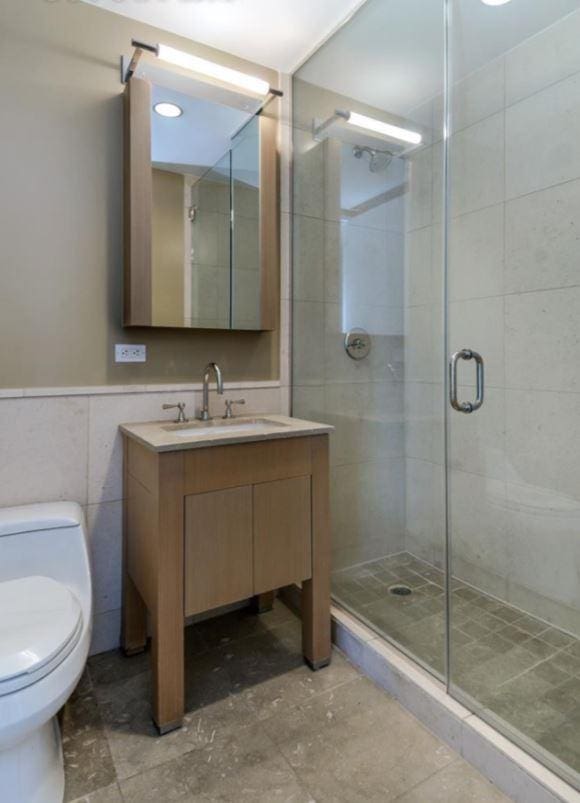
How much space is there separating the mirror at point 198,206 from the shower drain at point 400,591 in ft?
4.22

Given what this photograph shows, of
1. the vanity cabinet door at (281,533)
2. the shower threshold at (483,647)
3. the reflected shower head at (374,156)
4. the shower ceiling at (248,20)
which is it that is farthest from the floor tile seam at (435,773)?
the shower ceiling at (248,20)

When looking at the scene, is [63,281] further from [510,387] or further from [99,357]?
[510,387]

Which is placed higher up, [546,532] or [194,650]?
[546,532]

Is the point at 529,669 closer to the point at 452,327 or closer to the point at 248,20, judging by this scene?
the point at 452,327

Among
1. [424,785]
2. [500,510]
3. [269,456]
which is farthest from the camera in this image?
[500,510]

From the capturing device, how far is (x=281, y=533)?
1647mm

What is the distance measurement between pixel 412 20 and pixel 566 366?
4.95 feet

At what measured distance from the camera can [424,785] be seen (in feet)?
4.08

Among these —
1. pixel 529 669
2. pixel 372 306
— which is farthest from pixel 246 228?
pixel 529 669

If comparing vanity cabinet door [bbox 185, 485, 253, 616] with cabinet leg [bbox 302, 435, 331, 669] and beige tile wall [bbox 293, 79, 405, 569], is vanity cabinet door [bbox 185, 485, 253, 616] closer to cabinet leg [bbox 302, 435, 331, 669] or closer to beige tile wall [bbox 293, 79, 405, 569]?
cabinet leg [bbox 302, 435, 331, 669]

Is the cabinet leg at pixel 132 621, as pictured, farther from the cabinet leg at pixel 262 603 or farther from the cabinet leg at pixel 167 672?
the cabinet leg at pixel 262 603

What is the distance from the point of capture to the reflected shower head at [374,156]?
2.22 metres

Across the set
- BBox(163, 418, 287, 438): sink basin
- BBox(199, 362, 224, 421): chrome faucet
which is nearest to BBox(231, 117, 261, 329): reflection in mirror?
BBox(199, 362, 224, 421): chrome faucet

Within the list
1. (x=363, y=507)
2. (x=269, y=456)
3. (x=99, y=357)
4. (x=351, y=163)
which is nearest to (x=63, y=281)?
(x=99, y=357)
